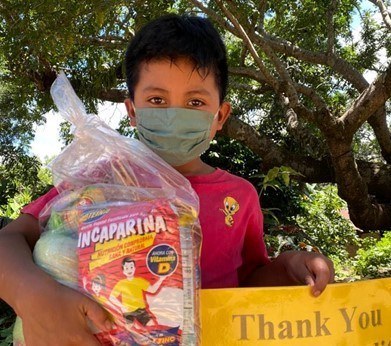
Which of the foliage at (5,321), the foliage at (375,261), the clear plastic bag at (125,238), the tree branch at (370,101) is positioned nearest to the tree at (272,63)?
the tree branch at (370,101)

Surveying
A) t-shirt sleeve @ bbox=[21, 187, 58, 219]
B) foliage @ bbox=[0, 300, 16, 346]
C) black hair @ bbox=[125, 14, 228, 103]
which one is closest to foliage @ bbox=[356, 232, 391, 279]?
foliage @ bbox=[0, 300, 16, 346]

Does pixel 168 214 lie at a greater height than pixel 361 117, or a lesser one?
lesser

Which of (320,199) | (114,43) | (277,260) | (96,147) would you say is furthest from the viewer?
(320,199)

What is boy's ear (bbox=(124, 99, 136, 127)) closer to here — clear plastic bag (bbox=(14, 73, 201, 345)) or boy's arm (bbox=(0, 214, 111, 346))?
clear plastic bag (bbox=(14, 73, 201, 345))

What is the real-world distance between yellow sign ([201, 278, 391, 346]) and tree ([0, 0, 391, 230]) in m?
3.80

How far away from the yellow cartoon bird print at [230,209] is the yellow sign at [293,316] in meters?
0.27

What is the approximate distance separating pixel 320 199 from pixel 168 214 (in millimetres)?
11140

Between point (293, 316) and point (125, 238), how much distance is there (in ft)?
1.55

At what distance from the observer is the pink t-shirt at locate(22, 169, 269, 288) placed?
1.27 meters

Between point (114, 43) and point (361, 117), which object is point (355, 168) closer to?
point (361, 117)

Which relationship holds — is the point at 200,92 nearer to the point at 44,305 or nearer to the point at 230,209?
the point at 230,209

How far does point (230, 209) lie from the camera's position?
1338 mm

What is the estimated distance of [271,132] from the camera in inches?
357

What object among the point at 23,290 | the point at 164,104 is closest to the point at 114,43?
the point at 164,104
